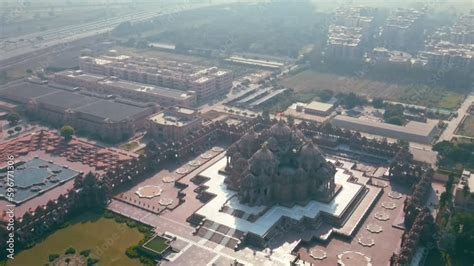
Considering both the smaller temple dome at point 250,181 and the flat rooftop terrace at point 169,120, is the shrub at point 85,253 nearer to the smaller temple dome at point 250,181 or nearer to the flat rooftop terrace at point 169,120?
the smaller temple dome at point 250,181

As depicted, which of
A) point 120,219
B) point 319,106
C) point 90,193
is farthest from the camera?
point 319,106

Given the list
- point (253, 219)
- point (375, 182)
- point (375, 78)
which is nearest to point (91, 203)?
point (253, 219)

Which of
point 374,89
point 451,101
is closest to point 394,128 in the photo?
point 451,101

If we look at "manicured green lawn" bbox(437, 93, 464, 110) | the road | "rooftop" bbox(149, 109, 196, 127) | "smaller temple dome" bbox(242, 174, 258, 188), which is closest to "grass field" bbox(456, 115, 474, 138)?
the road

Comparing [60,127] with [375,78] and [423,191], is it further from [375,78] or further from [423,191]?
[375,78]

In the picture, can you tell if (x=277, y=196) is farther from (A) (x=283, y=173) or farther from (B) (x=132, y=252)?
(B) (x=132, y=252)

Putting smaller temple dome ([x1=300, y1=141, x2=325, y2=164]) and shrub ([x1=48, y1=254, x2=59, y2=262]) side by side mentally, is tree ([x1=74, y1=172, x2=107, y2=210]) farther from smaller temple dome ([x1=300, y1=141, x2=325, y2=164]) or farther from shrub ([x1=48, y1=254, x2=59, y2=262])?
smaller temple dome ([x1=300, y1=141, x2=325, y2=164])

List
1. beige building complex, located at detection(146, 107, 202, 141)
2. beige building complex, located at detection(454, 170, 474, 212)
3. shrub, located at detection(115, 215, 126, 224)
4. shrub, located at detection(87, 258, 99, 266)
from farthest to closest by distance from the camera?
beige building complex, located at detection(146, 107, 202, 141) → beige building complex, located at detection(454, 170, 474, 212) → shrub, located at detection(115, 215, 126, 224) → shrub, located at detection(87, 258, 99, 266)
